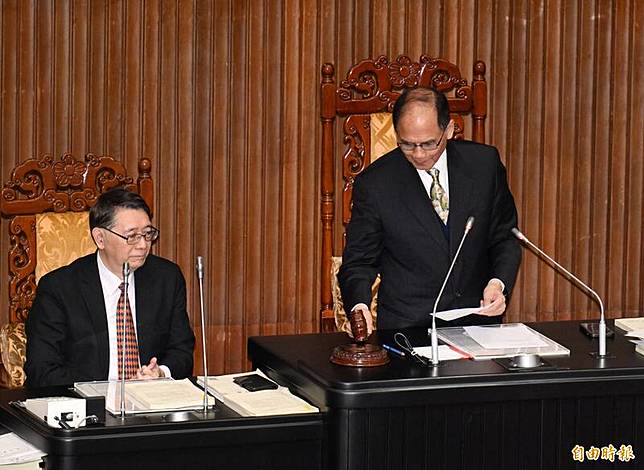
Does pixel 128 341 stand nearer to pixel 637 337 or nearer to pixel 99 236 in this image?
pixel 99 236

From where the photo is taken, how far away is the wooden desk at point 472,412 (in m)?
3.26

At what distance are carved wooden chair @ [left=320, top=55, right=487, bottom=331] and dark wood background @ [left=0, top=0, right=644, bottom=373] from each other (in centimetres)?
22

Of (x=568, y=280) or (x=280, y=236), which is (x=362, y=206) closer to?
(x=280, y=236)

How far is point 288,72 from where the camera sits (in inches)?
215

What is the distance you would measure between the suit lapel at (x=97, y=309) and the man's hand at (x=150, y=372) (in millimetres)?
232

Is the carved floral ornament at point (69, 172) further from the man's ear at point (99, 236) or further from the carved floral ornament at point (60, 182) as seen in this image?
the man's ear at point (99, 236)

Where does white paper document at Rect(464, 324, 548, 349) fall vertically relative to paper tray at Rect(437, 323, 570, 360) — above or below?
Result: above

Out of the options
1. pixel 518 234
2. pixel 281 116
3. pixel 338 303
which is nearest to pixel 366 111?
pixel 281 116

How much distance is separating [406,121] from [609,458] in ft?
3.81

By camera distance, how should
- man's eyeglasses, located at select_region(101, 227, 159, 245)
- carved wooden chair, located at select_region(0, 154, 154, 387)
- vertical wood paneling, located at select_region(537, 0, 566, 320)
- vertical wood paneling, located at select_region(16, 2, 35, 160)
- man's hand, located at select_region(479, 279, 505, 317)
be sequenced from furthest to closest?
vertical wood paneling, located at select_region(537, 0, 566, 320) → vertical wood paneling, located at select_region(16, 2, 35, 160) → carved wooden chair, located at select_region(0, 154, 154, 387) → man's eyeglasses, located at select_region(101, 227, 159, 245) → man's hand, located at select_region(479, 279, 505, 317)

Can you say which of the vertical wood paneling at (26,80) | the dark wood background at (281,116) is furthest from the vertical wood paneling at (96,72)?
the vertical wood paneling at (26,80)

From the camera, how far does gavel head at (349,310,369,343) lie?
3.46 m

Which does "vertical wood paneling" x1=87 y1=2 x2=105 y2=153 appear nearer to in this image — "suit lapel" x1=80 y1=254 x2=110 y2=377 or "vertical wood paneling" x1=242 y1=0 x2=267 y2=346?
"vertical wood paneling" x1=242 y1=0 x2=267 y2=346

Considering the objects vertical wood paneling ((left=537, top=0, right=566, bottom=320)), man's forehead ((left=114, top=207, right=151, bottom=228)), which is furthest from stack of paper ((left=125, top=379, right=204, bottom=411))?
vertical wood paneling ((left=537, top=0, right=566, bottom=320))
